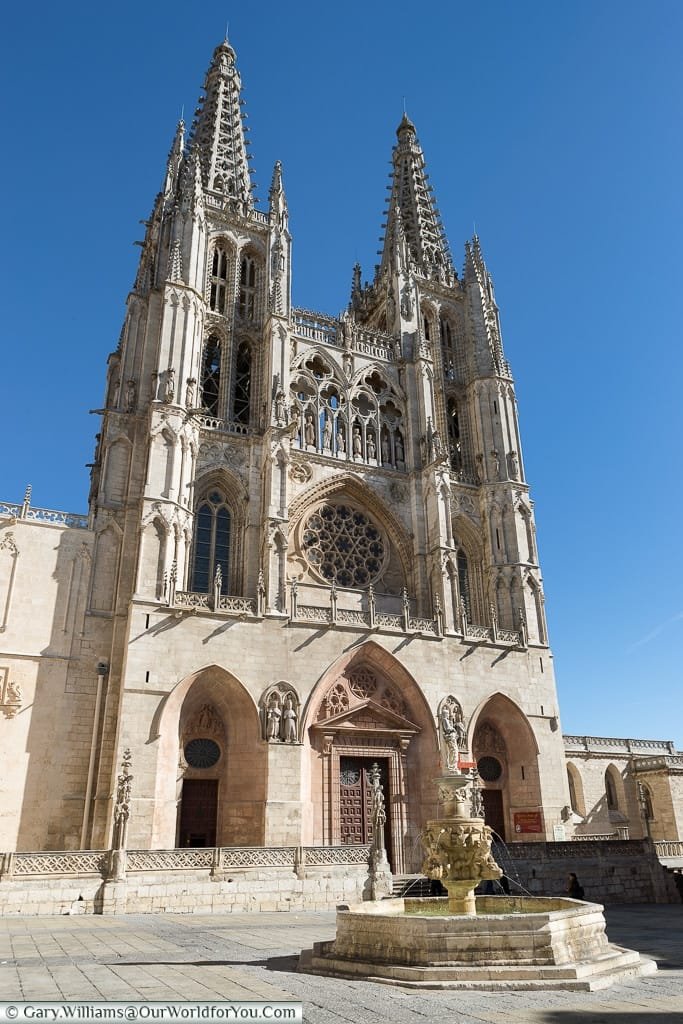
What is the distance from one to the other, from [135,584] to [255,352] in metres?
10.7

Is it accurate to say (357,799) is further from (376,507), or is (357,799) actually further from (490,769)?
(376,507)

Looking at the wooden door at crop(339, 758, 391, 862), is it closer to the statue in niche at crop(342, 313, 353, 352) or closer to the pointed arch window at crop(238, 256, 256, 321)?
the statue in niche at crop(342, 313, 353, 352)

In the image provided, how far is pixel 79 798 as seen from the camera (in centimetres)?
1833

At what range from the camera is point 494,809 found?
23516 mm

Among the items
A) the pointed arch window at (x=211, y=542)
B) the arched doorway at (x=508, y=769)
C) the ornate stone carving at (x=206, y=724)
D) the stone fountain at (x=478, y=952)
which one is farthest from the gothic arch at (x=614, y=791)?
the stone fountain at (x=478, y=952)

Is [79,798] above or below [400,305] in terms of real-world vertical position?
below

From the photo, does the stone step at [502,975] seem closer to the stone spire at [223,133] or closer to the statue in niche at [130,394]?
the statue in niche at [130,394]

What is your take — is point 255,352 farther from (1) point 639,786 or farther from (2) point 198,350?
(1) point 639,786

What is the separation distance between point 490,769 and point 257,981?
61.4 ft

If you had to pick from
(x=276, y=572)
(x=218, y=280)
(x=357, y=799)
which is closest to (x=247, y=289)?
(x=218, y=280)

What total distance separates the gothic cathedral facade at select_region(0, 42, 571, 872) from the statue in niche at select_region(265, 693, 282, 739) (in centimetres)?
5

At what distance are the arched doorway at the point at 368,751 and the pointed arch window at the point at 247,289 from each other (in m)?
13.7

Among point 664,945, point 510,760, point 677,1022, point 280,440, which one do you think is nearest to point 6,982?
point 677,1022


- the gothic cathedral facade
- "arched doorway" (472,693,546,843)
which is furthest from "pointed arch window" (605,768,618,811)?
"arched doorway" (472,693,546,843)
